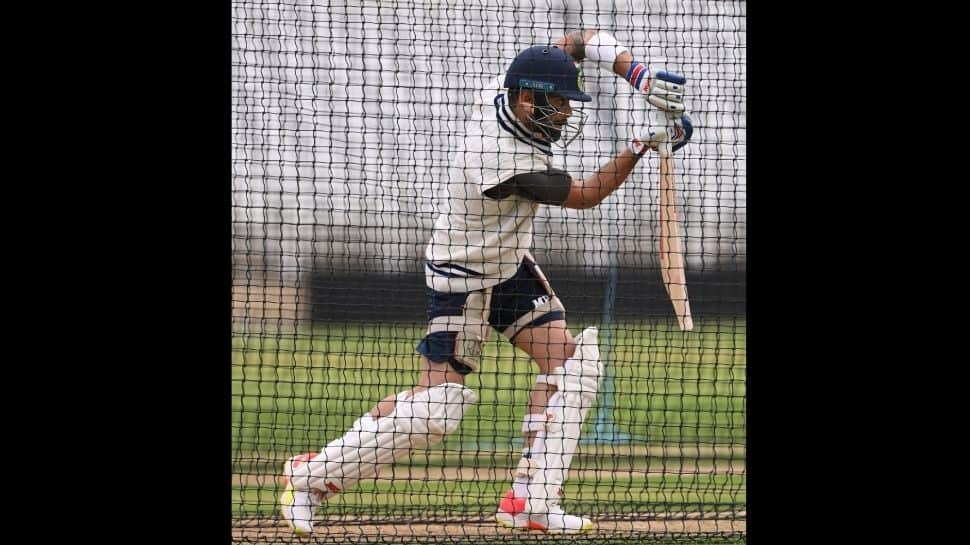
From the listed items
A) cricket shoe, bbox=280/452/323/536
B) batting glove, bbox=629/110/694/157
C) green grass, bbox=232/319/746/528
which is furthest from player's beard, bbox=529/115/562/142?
cricket shoe, bbox=280/452/323/536

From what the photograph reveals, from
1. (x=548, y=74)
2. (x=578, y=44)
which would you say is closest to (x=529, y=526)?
(x=548, y=74)

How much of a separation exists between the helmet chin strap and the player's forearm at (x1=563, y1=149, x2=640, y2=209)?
0.19 meters

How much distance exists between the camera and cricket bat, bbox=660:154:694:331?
15.1 ft

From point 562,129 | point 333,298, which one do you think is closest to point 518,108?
point 562,129

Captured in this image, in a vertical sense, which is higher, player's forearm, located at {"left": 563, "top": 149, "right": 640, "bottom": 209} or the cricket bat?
player's forearm, located at {"left": 563, "top": 149, "right": 640, "bottom": 209}

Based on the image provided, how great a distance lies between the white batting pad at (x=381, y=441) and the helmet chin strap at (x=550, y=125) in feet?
3.46

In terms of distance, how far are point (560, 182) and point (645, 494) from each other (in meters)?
1.63

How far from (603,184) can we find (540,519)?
1.31m

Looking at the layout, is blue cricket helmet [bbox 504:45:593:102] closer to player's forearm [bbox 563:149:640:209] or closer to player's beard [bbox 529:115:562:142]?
player's beard [bbox 529:115:562:142]

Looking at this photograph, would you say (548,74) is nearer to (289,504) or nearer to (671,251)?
(671,251)

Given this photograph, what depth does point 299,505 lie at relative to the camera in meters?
4.37

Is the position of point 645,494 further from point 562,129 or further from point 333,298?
point 333,298

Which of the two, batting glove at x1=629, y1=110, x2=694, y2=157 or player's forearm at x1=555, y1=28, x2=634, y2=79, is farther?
player's forearm at x1=555, y1=28, x2=634, y2=79

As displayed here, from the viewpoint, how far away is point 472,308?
4.51 m
